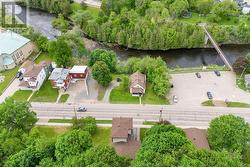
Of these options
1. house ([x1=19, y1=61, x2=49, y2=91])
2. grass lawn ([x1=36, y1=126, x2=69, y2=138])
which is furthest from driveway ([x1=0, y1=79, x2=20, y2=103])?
grass lawn ([x1=36, y1=126, x2=69, y2=138])

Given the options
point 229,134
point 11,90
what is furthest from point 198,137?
point 11,90

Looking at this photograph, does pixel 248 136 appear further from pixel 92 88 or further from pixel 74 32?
pixel 74 32

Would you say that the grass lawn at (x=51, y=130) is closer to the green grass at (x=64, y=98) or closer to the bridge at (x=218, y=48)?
the green grass at (x=64, y=98)

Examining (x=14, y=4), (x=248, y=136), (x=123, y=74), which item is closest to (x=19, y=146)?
(x=123, y=74)

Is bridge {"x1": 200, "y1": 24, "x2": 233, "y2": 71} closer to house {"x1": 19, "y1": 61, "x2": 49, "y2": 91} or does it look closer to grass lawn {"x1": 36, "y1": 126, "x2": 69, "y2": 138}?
grass lawn {"x1": 36, "y1": 126, "x2": 69, "y2": 138}

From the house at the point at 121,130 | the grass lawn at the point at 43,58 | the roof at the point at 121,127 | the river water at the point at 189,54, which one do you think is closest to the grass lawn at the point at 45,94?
A: the grass lawn at the point at 43,58
